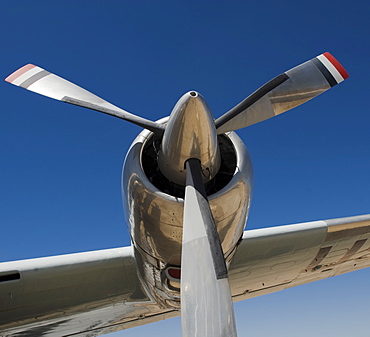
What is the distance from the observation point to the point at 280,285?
8.18 meters

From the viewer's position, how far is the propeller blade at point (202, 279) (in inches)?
121

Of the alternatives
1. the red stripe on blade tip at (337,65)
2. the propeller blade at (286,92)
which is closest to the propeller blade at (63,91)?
the propeller blade at (286,92)

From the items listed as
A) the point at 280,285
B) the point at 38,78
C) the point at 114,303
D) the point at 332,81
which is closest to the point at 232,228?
the point at 332,81

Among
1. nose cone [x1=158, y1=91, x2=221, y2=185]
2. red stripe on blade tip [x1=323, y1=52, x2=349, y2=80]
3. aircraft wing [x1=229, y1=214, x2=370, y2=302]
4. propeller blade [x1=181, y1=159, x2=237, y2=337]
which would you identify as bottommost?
aircraft wing [x1=229, y1=214, x2=370, y2=302]

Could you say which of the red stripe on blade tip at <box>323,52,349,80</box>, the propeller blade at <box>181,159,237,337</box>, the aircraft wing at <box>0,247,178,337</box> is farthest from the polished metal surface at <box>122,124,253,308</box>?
the red stripe on blade tip at <box>323,52,349,80</box>

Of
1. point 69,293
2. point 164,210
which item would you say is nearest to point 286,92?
point 164,210

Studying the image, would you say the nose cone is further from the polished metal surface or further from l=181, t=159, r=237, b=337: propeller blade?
l=181, t=159, r=237, b=337: propeller blade

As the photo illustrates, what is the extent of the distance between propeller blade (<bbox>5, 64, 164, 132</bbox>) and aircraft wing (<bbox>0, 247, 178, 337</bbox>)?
2210 millimetres

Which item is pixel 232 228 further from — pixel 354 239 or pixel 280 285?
pixel 280 285

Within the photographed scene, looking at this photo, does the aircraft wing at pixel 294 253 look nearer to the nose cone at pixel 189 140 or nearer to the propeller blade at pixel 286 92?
the nose cone at pixel 189 140

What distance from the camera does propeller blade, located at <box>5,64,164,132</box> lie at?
4750 mm

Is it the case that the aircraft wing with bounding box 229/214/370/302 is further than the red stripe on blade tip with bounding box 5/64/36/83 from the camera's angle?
Yes

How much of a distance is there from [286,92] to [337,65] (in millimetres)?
830

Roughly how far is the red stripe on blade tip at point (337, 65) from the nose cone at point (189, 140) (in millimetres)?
1946
